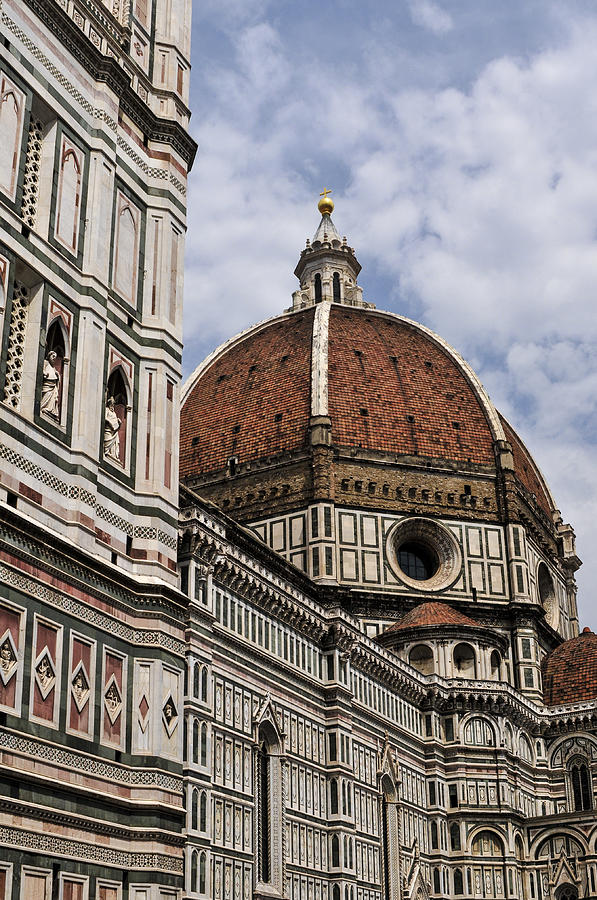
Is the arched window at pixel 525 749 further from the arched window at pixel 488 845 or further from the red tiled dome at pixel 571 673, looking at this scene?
the arched window at pixel 488 845

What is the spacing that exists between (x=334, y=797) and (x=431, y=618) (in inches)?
638

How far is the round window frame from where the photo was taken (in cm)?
6975

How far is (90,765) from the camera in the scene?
48.1 ft

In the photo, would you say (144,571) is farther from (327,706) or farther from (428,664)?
(428,664)

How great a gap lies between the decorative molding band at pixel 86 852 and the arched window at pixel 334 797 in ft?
114

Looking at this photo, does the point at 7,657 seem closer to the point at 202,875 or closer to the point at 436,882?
the point at 202,875

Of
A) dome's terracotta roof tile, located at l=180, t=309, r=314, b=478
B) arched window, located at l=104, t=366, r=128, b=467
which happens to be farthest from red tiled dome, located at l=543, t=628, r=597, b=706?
arched window, located at l=104, t=366, r=128, b=467

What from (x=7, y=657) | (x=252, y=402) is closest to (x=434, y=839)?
(x=252, y=402)

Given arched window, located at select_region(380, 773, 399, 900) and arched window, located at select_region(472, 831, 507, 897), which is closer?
arched window, located at select_region(380, 773, 399, 900)

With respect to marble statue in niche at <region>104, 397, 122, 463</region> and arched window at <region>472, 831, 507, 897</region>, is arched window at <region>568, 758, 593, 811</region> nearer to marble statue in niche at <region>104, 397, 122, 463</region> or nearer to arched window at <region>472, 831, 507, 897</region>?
arched window at <region>472, 831, 507, 897</region>

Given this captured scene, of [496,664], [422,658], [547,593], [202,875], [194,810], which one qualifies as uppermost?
[547,593]

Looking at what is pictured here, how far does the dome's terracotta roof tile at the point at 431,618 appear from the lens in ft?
209

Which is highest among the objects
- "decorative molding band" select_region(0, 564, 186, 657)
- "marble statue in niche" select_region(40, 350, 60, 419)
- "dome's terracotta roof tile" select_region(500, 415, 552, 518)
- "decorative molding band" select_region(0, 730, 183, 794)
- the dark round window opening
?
"dome's terracotta roof tile" select_region(500, 415, 552, 518)

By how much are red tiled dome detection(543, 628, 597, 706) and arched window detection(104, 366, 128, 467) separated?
56767 millimetres
